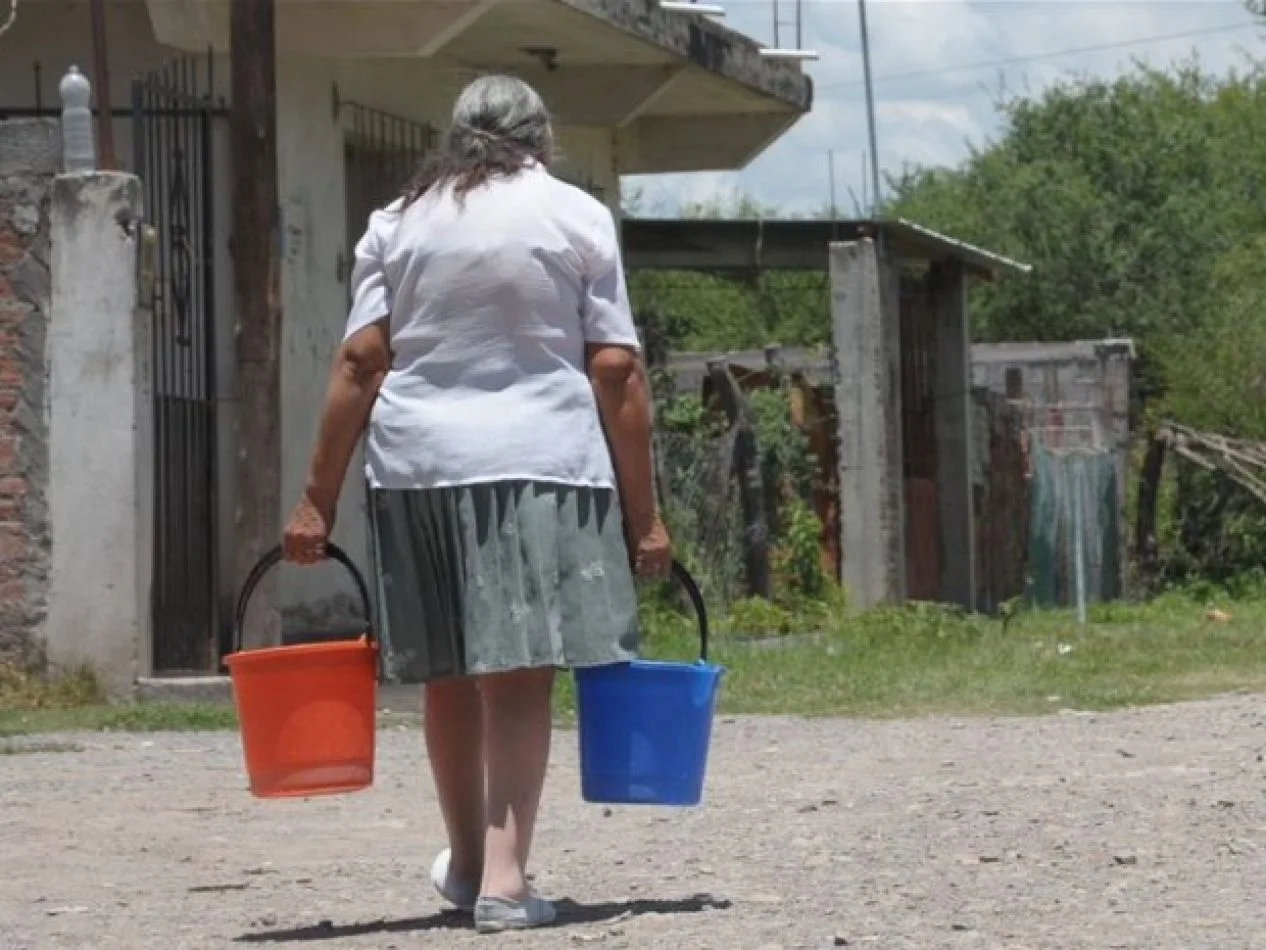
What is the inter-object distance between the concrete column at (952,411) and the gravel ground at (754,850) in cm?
1231

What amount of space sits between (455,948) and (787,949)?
703 millimetres

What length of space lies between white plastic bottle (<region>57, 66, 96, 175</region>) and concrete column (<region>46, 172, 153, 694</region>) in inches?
4.2

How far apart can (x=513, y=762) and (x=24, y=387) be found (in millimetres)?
6685

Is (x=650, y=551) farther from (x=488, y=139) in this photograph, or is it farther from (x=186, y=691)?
(x=186, y=691)

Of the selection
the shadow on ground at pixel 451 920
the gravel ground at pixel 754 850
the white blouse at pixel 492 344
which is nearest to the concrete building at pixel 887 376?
the gravel ground at pixel 754 850

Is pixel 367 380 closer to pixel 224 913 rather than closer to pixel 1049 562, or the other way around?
pixel 224 913

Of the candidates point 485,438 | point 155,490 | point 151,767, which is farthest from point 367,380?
point 155,490

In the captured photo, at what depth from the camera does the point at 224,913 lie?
679 cm

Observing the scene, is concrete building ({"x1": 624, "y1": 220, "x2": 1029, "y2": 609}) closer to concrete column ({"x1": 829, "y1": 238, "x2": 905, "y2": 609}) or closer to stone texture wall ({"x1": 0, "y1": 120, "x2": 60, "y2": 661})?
concrete column ({"x1": 829, "y1": 238, "x2": 905, "y2": 609})

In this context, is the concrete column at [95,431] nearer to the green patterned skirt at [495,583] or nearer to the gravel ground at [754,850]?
the gravel ground at [754,850]

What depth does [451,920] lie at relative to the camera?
643 cm

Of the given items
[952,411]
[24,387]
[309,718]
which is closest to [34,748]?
[24,387]

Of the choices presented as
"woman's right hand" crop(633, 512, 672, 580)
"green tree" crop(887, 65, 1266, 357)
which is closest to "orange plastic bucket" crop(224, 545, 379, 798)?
"woman's right hand" crop(633, 512, 672, 580)

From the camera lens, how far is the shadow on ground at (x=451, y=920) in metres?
6.30
